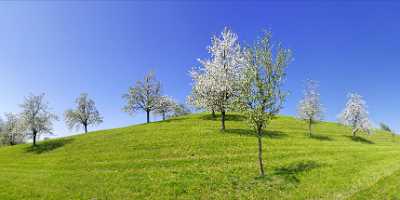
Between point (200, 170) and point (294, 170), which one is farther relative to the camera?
point (200, 170)

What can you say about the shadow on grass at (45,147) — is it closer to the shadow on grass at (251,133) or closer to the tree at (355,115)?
the shadow on grass at (251,133)

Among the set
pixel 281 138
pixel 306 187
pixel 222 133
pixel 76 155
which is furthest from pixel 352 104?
pixel 76 155

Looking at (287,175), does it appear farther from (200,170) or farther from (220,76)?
(220,76)

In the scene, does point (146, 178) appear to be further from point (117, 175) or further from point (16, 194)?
point (16, 194)

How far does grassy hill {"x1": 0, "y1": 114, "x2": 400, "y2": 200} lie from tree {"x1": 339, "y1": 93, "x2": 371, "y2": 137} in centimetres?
2051

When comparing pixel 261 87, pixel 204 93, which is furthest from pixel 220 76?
pixel 261 87

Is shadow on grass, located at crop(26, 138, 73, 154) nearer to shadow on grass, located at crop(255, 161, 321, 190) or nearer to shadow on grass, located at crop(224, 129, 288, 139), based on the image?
shadow on grass, located at crop(224, 129, 288, 139)

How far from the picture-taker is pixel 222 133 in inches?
2201

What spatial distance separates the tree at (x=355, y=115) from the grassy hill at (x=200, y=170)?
2051cm

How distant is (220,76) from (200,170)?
28.2m

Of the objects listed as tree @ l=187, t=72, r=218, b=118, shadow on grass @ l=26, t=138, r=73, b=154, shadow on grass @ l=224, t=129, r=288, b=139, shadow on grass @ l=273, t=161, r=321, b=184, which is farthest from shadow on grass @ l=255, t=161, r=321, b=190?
shadow on grass @ l=26, t=138, r=73, b=154

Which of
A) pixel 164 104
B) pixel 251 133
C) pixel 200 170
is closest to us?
pixel 200 170

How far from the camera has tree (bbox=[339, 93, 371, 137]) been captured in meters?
66.9

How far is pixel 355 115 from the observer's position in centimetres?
6862
